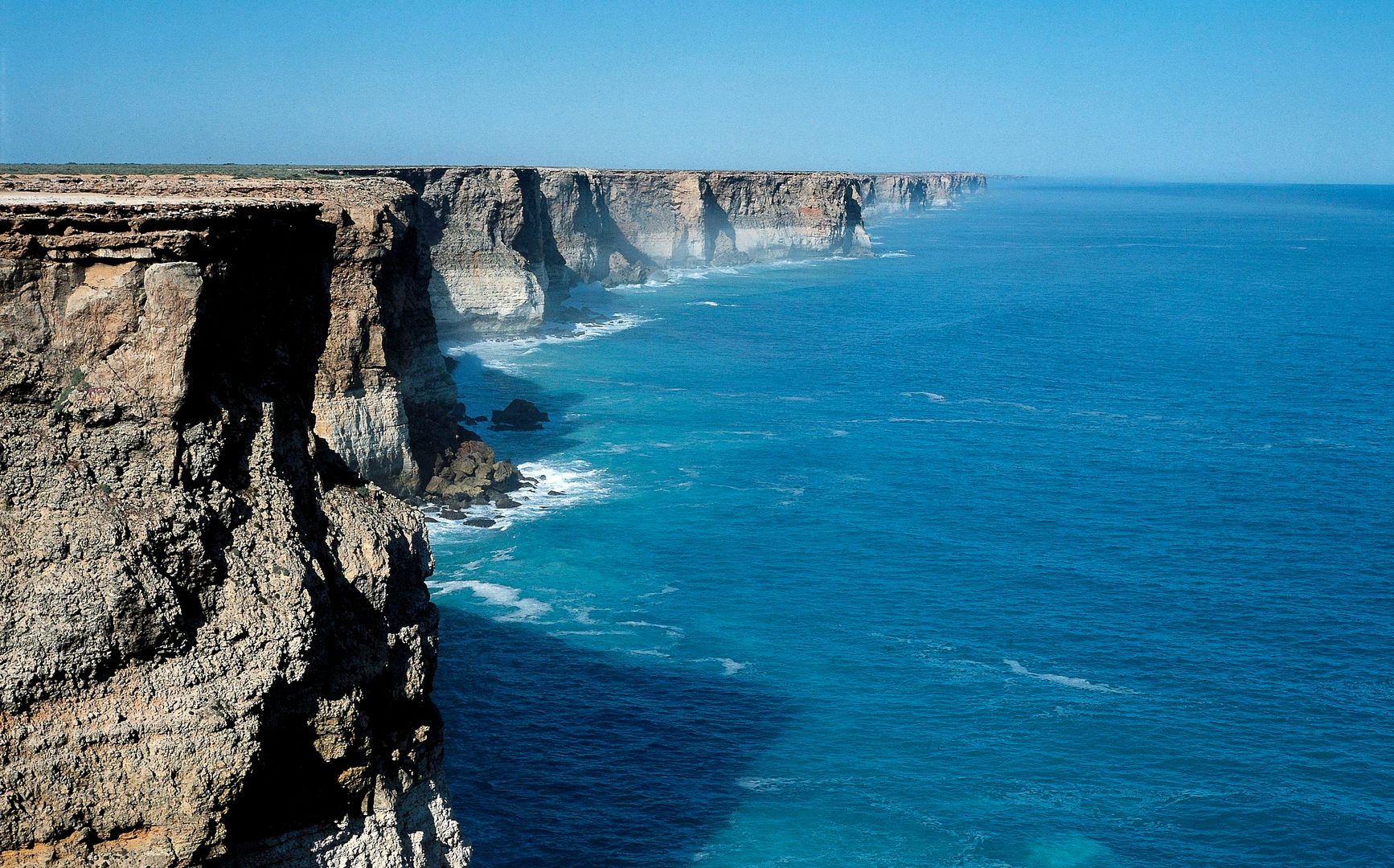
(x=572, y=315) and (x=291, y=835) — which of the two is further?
(x=572, y=315)

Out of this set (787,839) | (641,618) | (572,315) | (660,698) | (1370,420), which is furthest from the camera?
(572,315)

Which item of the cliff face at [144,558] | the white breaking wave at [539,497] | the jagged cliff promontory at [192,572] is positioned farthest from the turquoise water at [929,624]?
the cliff face at [144,558]

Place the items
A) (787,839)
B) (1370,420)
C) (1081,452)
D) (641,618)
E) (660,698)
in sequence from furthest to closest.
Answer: (1370,420) < (1081,452) < (641,618) < (660,698) < (787,839)

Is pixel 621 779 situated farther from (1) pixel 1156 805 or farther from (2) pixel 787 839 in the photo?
(1) pixel 1156 805

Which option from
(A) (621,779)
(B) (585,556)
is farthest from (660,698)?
(B) (585,556)

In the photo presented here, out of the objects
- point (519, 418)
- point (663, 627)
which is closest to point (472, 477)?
point (519, 418)

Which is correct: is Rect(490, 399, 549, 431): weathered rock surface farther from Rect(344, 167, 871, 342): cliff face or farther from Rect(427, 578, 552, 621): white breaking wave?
Rect(427, 578, 552, 621): white breaking wave

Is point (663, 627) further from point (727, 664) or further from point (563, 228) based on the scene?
point (563, 228)

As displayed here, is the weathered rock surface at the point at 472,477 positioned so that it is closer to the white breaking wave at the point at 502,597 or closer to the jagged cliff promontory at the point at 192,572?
the white breaking wave at the point at 502,597
